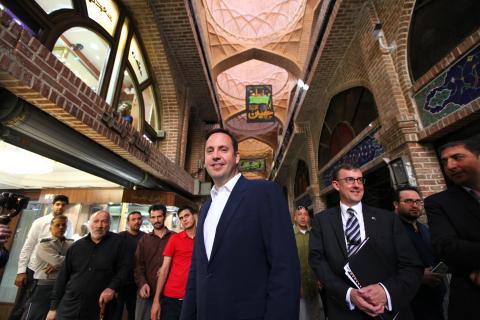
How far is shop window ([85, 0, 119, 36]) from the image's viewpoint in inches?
164

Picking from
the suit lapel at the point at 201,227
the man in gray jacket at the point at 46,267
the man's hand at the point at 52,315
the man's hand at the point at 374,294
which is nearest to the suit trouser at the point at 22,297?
the man in gray jacket at the point at 46,267

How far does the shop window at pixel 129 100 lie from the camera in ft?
16.4

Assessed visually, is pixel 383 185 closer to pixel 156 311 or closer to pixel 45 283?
pixel 156 311

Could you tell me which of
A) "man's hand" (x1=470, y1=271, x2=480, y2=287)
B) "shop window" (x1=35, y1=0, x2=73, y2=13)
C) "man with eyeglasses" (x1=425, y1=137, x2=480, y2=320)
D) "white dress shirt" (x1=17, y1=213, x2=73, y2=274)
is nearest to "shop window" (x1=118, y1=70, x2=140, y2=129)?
"shop window" (x1=35, y1=0, x2=73, y2=13)

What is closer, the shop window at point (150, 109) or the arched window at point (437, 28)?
the arched window at point (437, 28)

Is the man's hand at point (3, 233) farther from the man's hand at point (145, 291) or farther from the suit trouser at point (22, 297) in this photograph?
the suit trouser at point (22, 297)

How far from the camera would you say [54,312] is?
8.64ft

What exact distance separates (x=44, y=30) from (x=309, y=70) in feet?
22.0

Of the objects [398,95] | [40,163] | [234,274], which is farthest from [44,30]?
[398,95]

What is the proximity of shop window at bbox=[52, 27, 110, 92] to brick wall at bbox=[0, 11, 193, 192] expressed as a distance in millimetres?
892

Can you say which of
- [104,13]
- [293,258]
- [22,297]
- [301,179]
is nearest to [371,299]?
[293,258]

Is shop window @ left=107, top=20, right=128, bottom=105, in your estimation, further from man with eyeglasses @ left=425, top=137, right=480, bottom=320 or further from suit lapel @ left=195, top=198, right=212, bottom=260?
man with eyeglasses @ left=425, top=137, right=480, bottom=320

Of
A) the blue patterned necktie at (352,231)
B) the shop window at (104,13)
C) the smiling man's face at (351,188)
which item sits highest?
the shop window at (104,13)

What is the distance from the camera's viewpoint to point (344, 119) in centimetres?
664
